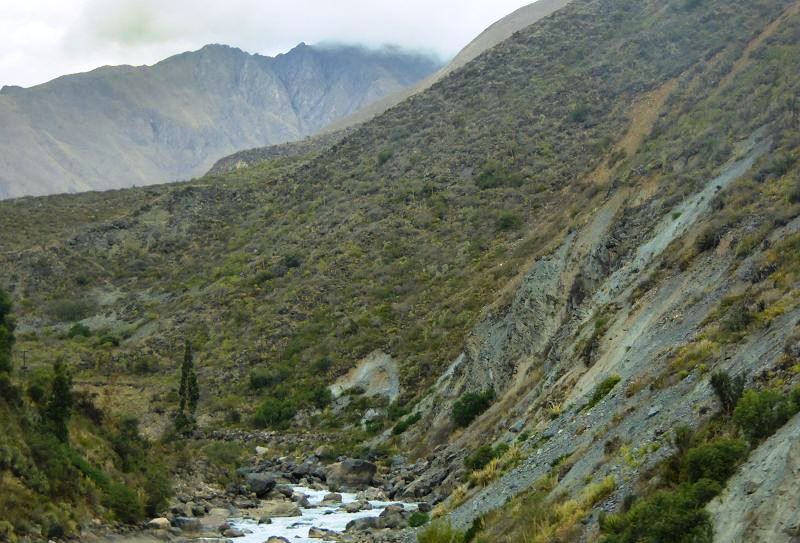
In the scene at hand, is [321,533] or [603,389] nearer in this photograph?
[603,389]

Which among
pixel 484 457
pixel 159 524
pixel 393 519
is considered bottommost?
pixel 393 519

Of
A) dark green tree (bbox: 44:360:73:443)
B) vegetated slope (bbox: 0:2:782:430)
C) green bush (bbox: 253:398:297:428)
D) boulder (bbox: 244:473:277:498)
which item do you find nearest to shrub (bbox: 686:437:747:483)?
dark green tree (bbox: 44:360:73:443)

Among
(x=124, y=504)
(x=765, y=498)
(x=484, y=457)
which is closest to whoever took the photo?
(x=765, y=498)

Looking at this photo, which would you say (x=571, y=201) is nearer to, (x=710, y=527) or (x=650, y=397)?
(x=650, y=397)

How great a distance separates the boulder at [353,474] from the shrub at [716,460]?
74.5 ft

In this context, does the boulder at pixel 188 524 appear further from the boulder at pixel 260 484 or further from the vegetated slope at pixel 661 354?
the vegetated slope at pixel 661 354

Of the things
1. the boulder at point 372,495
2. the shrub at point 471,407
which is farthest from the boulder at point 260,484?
the shrub at point 471,407

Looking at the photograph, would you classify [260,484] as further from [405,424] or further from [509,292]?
[509,292]

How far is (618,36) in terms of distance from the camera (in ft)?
261

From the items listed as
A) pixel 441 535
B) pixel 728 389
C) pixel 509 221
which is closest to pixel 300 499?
pixel 441 535

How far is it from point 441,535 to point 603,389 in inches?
234

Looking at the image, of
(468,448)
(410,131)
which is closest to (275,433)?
(468,448)

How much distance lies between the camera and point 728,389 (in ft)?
46.6

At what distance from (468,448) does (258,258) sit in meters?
40.7
